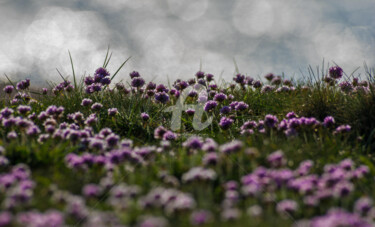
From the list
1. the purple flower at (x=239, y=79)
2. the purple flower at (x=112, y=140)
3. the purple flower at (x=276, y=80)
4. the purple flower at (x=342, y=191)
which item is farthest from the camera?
the purple flower at (x=276, y=80)

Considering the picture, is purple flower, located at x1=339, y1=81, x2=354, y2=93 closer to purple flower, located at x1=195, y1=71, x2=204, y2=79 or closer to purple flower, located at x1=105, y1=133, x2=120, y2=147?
purple flower, located at x1=195, y1=71, x2=204, y2=79

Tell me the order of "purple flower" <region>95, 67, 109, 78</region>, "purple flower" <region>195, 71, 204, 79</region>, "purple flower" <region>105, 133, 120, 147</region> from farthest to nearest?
"purple flower" <region>195, 71, 204, 79</region> < "purple flower" <region>95, 67, 109, 78</region> < "purple flower" <region>105, 133, 120, 147</region>

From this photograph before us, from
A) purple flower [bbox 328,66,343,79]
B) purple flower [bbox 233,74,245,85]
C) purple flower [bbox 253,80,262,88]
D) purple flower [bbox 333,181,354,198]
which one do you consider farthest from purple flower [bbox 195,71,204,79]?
purple flower [bbox 333,181,354,198]

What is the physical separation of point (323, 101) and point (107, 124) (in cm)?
365

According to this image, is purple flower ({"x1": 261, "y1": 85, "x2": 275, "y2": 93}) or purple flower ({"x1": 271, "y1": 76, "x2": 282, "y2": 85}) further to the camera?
purple flower ({"x1": 271, "y1": 76, "x2": 282, "y2": 85})

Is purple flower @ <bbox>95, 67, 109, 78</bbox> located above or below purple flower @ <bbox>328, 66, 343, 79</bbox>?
above

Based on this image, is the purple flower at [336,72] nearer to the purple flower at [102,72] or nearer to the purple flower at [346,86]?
the purple flower at [346,86]

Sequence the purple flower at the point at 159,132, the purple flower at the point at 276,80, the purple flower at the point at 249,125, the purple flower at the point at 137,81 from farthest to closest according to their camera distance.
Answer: the purple flower at the point at 276,80 < the purple flower at the point at 137,81 < the purple flower at the point at 249,125 < the purple flower at the point at 159,132

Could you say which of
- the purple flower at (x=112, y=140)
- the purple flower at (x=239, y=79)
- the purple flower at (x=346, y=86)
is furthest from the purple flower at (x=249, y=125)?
the purple flower at (x=239, y=79)

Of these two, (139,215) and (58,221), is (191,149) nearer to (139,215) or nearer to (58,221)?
(139,215)

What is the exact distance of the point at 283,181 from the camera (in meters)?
2.62

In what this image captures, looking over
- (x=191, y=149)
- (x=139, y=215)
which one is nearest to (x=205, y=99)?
(x=191, y=149)

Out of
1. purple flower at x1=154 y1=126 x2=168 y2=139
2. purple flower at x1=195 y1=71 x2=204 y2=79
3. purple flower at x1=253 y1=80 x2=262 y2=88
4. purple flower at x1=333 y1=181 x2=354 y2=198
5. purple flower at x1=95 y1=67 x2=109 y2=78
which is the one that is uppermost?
purple flower at x1=195 y1=71 x2=204 y2=79

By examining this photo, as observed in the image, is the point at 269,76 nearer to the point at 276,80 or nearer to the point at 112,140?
the point at 276,80
